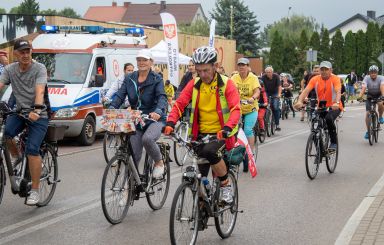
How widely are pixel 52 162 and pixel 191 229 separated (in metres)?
3.12

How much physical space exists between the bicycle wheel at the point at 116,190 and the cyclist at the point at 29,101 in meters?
1.05

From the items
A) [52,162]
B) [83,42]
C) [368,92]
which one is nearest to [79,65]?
[83,42]

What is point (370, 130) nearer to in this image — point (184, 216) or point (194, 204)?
point (194, 204)

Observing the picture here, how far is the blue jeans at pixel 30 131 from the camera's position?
8.73 m

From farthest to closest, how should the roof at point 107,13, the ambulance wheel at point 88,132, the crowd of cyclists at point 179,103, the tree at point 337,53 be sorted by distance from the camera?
the roof at point 107,13 → the tree at point 337,53 → the ambulance wheel at point 88,132 → the crowd of cyclists at point 179,103

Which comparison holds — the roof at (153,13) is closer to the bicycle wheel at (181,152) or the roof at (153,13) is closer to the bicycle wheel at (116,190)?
the bicycle wheel at (181,152)

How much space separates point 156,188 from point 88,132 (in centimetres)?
870

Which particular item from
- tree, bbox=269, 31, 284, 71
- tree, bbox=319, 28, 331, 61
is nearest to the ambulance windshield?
tree, bbox=269, 31, 284, 71

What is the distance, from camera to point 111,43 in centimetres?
1847

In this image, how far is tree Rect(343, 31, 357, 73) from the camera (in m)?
71.2

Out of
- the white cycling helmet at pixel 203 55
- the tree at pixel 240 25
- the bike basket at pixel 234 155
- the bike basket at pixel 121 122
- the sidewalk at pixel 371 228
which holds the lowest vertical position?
the sidewalk at pixel 371 228

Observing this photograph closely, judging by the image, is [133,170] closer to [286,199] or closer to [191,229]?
[191,229]

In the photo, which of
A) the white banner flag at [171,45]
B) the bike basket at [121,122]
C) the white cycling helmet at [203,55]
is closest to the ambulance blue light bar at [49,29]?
the white banner flag at [171,45]

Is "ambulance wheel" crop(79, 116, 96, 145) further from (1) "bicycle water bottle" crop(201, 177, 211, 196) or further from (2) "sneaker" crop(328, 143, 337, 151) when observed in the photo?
(1) "bicycle water bottle" crop(201, 177, 211, 196)
